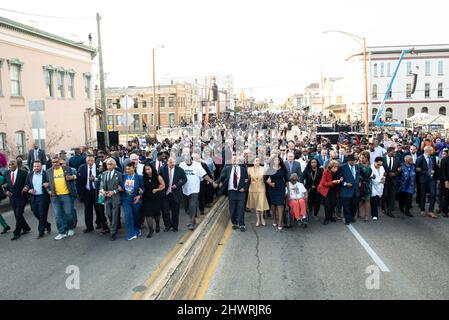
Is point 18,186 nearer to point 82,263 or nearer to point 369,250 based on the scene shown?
point 82,263

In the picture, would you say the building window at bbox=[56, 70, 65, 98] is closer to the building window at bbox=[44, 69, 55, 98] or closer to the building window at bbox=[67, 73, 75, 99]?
the building window at bbox=[67, 73, 75, 99]

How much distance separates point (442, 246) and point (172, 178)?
19.3 ft

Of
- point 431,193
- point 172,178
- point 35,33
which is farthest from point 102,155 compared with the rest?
point 35,33

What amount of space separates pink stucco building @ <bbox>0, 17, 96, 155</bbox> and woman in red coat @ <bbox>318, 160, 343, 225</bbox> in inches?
519

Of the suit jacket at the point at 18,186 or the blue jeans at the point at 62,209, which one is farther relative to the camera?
the suit jacket at the point at 18,186

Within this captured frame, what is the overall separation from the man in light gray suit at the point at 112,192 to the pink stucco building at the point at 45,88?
10586mm

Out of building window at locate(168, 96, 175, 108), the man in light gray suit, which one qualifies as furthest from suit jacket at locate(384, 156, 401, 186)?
building window at locate(168, 96, 175, 108)

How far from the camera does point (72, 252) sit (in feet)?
28.4

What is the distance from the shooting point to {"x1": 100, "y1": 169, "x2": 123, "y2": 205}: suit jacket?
30.3 feet

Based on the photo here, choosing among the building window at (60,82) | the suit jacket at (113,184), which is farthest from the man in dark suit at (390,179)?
the building window at (60,82)

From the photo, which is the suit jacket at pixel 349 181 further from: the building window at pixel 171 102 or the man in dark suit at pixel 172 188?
the building window at pixel 171 102

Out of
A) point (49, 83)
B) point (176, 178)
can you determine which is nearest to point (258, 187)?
point (176, 178)

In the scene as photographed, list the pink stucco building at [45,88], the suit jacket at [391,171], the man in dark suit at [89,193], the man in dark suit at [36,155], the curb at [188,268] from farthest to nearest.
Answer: the pink stucco building at [45,88]
the man in dark suit at [36,155]
the suit jacket at [391,171]
the man in dark suit at [89,193]
the curb at [188,268]

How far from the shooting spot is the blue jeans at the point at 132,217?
932 centimetres
